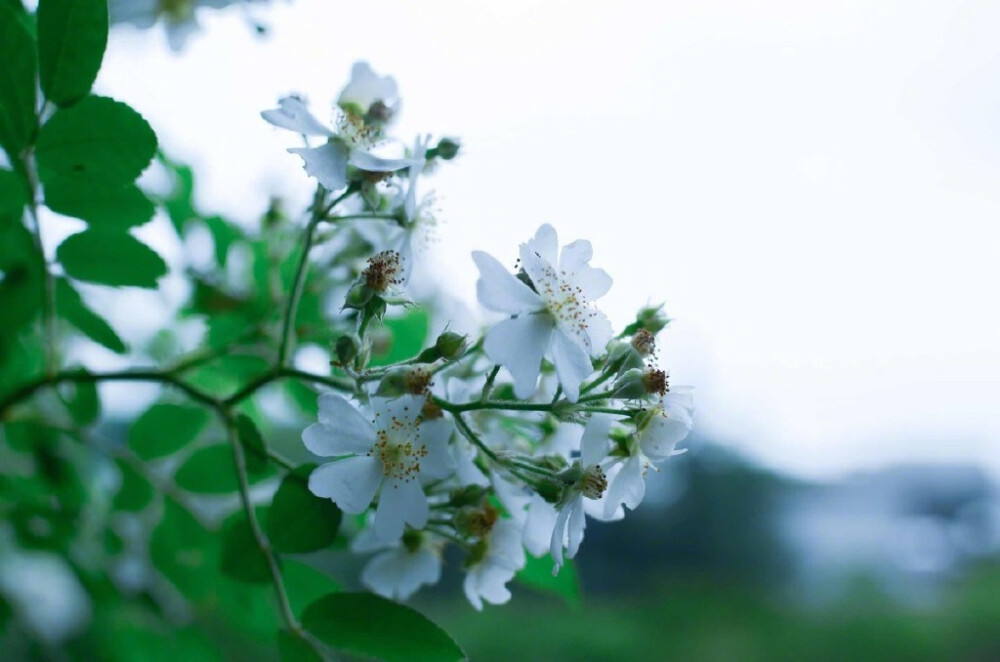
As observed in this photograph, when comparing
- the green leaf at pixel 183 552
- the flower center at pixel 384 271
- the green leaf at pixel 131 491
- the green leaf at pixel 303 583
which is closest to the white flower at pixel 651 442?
the flower center at pixel 384 271

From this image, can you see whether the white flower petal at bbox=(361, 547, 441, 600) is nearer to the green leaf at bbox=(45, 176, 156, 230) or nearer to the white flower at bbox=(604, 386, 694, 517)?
the white flower at bbox=(604, 386, 694, 517)

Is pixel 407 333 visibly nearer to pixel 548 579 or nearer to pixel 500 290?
pixel 548 579

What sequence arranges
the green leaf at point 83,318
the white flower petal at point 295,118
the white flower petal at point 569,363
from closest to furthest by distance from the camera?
1. the white flower petal at point 569,363
2. the white flower petal at point 295,118
3. the green leaf at point 83,318

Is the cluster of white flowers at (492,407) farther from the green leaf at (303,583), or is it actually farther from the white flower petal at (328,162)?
the green leaf at (303,583)

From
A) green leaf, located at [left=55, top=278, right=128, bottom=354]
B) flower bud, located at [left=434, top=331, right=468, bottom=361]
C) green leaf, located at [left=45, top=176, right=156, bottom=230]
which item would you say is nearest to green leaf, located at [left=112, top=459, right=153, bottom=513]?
green leaf, located at [left=55, top=278, right=128, bottom=354]

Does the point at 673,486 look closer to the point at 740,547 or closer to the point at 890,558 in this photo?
the point at 740,547

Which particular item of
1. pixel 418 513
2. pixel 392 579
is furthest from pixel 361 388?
pixel 392 579
